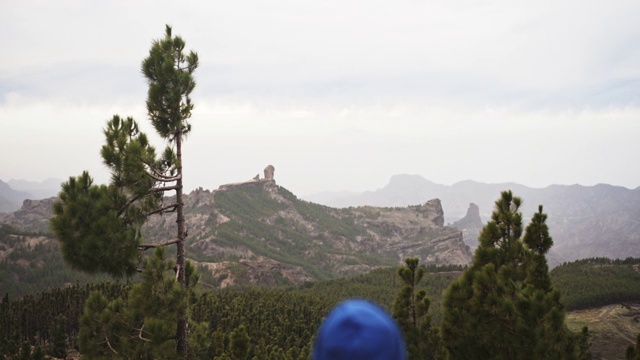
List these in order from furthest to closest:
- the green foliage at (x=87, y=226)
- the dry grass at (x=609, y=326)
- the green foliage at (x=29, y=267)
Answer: the green foliage at (x=29, y=267) < the dry grass at (x=609, y=326) < the green foliage at (x=87, y=226)

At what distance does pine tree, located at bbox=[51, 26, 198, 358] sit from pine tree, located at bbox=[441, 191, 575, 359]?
27.3ft

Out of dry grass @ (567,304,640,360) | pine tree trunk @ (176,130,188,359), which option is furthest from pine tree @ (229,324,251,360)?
dry grass @ (567,304,640,360)

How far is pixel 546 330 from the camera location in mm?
10273

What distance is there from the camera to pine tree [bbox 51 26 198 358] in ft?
38.5

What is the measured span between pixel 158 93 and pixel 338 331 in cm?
1326

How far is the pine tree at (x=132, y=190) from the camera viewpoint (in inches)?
462

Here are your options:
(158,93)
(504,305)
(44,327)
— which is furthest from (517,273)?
(44,327)

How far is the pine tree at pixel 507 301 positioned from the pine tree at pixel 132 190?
27.3 feet

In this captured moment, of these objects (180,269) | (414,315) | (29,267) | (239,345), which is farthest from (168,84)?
(29,267)

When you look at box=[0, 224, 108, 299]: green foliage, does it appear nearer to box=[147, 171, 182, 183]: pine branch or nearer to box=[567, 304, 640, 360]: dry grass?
box=[567, 304, 640, 360]: dry grass

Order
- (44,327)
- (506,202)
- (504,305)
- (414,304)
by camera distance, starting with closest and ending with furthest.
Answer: (504,305)
(506,202)
(414,304)
(44,327)

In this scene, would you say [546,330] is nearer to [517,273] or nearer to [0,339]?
[517,273]

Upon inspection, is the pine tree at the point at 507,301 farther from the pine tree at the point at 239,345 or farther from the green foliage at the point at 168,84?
the green foliage at the point at 168,84

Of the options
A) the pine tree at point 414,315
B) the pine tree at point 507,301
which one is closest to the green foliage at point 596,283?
the pine tree at point 414,315
